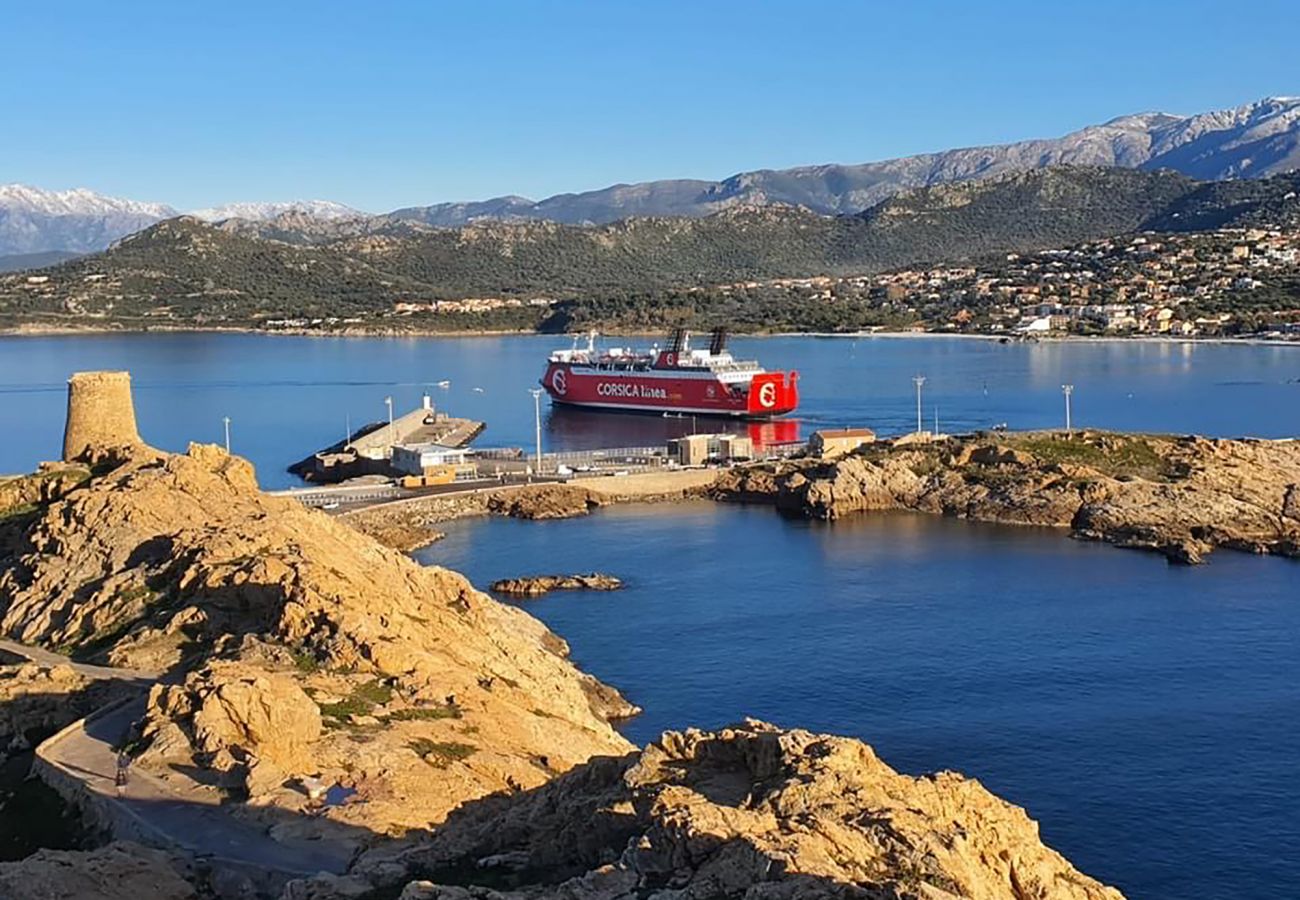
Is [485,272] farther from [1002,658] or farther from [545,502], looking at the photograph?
A: [1002,658]

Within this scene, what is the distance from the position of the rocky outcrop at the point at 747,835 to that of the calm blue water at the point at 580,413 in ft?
123

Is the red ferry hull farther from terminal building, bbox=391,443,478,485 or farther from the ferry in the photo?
terminal building, bbox=391,443,478,485

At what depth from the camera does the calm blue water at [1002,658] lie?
667 inches

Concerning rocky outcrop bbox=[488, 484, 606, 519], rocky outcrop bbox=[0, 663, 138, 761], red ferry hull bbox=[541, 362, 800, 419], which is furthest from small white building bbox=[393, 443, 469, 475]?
rocky outcrop bbox=[0, 663, 138, 761]

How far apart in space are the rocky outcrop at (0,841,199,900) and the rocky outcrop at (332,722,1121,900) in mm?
1307

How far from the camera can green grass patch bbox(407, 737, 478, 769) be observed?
12370mm

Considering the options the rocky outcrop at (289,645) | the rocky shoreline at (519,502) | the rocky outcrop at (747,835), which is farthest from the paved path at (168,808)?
the rocky shoreline at (519,502)

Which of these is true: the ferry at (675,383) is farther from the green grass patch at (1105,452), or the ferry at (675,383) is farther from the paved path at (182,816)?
the paved path at (182,816)

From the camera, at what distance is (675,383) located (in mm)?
63844

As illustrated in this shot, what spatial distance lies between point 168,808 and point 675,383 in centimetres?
5303

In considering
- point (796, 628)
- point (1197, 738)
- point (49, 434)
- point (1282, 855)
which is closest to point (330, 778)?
point (1282, 855)

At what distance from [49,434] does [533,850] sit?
171 feet

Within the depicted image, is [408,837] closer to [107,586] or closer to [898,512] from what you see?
[107,586]

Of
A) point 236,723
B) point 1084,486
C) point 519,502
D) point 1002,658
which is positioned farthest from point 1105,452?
point 236,723
